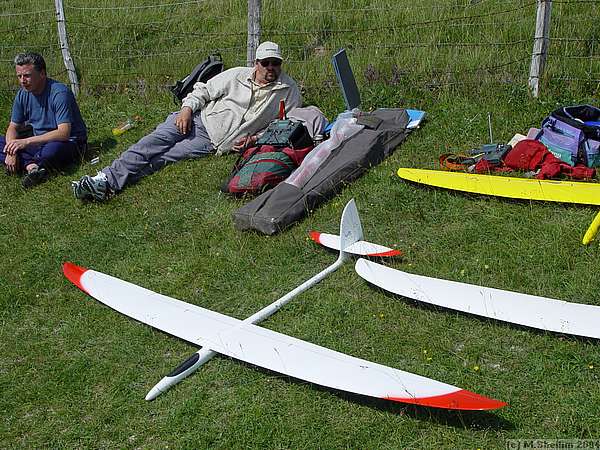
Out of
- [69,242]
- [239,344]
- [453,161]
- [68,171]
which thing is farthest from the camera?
[68,171]

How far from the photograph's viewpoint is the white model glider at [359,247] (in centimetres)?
477

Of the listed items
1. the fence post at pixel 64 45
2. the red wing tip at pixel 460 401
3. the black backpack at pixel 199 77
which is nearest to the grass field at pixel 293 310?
the red wing tip at pixel 460 401

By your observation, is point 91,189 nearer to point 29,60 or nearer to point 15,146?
point 15,146

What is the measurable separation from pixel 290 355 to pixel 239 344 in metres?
0.35

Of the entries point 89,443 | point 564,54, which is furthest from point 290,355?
point 564,54

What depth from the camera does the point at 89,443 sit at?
3.50m

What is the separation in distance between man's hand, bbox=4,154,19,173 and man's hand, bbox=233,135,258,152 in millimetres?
2270

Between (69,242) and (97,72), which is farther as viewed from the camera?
(97,72)

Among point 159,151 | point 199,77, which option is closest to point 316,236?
point 159,151

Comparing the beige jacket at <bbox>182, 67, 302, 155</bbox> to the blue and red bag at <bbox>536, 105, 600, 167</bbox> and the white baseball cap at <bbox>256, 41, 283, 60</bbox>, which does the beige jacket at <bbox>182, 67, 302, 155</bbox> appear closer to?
the white baseball cap at <bbox>256, 41, 283, 60</bbox>

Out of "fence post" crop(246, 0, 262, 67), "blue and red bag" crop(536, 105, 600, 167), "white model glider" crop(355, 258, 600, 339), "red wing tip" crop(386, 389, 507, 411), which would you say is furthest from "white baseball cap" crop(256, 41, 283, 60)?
"red wing tip" crop(386, 389, 507, 411)

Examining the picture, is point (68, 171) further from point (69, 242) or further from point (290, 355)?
point (290, 355)

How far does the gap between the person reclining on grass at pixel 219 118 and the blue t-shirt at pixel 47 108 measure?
2.82 ft

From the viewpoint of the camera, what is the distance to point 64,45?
9.16 meters
